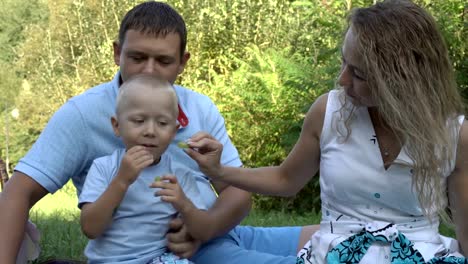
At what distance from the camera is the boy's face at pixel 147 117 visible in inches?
112

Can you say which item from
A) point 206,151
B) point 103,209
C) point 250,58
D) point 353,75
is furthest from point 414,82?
point 250,58

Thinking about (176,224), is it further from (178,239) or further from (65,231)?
(65,231)

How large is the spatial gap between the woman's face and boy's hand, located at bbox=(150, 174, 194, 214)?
67 centimetres

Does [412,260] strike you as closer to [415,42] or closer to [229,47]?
[415,42]

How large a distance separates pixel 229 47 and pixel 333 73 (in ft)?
11.1

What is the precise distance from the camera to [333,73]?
796 cm

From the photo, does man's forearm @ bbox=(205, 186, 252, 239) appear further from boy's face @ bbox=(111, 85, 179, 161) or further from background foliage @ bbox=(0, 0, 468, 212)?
background foliage @ bbox=(0, 0, 468, 212)

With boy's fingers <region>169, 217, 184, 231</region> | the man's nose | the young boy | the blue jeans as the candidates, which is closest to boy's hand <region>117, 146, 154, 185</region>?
the young boy

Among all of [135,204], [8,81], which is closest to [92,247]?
[135,204]

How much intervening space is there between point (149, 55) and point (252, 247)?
107 centimetres

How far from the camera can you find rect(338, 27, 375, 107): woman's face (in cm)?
267

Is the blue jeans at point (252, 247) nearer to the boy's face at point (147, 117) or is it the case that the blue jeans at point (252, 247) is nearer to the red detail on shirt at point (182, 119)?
the red detail on shirt at point (182, 119)

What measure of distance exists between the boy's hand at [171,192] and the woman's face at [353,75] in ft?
2.21

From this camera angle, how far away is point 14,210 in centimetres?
312
